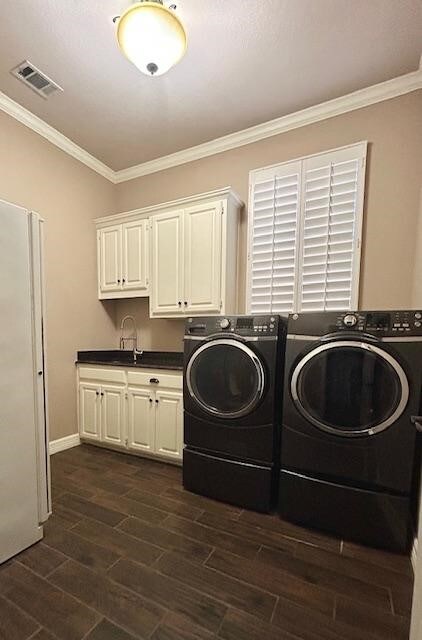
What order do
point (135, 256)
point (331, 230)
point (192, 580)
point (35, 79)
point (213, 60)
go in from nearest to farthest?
point (192, 580) < point (213, 60) < point (35, 79) < point (331, 230) < point (135, 256)

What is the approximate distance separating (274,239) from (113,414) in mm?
2167

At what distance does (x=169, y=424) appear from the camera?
2357 millimetres

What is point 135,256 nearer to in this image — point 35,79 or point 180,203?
point 180,203

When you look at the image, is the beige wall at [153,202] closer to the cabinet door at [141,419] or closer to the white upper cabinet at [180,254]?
the white upper cabinet at [180,254]

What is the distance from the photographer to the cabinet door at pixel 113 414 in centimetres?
258

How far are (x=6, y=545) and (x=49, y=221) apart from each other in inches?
95.9

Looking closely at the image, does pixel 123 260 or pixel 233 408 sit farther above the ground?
pixel 123 260

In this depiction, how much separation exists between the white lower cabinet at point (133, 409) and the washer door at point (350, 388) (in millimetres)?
1061

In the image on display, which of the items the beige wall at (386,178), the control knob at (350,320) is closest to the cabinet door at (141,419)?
the control knob at (350,320)

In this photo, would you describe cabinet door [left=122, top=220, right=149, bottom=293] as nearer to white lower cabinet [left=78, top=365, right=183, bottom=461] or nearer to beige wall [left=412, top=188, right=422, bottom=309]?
white lower cabinet [left=78, top=365, right=183, bottom=461]

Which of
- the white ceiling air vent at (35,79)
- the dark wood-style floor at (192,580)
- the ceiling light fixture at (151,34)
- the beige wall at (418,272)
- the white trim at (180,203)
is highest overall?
the white ceiling air vent at (35,79)

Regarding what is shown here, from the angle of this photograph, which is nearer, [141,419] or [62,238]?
[141,419]

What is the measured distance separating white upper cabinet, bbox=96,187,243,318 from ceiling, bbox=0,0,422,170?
2.28 feet

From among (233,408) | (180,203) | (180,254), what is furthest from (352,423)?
(180,203)
